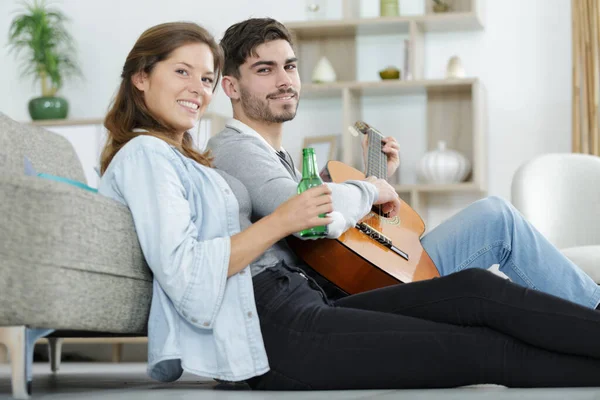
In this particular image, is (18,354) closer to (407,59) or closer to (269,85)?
(269,85)

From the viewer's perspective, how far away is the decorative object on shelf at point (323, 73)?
4840 mm

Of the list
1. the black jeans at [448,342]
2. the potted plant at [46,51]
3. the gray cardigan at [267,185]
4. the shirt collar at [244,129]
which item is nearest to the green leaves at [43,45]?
the potted plant at [46,51]

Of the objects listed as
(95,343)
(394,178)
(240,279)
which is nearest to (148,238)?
(240,279)

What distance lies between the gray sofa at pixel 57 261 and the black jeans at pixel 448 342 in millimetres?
354

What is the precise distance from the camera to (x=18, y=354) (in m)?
1.82

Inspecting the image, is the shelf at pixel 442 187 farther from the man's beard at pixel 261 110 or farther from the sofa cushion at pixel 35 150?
the man's beard at pixel 261 110

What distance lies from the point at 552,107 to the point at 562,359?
3.18 m

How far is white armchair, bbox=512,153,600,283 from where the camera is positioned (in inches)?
150

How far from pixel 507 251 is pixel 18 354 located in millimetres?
1260

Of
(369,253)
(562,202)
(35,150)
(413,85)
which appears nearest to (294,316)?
(369,253)

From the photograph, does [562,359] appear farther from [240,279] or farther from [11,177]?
[11,177]

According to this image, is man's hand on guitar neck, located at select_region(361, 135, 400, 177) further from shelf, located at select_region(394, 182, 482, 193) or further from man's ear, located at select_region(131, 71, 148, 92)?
shelf, located at select_region(394, 182, 482, 193)

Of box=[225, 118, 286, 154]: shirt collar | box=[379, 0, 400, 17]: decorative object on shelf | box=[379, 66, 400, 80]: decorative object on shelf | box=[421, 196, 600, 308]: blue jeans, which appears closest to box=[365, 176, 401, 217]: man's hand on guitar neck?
box=[421, 196, 600, 308]: blue jeans

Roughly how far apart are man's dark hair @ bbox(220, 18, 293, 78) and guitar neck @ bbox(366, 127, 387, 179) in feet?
1.37
